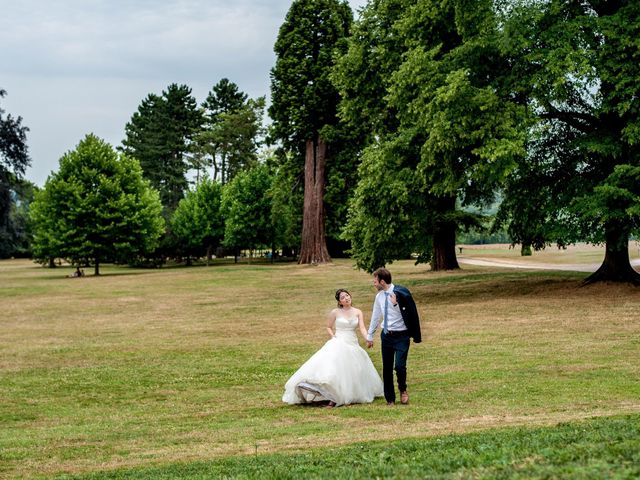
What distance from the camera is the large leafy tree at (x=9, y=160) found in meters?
62.0

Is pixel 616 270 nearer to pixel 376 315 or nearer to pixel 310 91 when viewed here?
pixel 376 315

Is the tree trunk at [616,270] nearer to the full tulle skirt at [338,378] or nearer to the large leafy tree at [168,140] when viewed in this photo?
the full tulle skirt at [338,378]

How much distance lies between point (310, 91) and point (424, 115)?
1360 inches

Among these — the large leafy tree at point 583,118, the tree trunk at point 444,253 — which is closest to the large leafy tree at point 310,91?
the tree trunk at point 444,253

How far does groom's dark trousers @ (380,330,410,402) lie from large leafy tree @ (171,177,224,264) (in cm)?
7081

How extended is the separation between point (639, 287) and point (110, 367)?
18.6 meters

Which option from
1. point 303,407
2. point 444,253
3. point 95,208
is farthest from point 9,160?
point 303,407

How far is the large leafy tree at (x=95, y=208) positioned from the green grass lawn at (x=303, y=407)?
30.4 metres

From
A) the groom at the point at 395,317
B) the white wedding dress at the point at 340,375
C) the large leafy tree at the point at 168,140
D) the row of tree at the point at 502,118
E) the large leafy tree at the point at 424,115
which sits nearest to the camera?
the groom at the point at 395,317

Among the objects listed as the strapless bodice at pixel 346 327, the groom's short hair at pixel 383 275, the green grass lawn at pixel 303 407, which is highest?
the groom's short hair at pixel 383 275

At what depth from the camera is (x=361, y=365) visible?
43.3 feet

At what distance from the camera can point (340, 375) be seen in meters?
12.9

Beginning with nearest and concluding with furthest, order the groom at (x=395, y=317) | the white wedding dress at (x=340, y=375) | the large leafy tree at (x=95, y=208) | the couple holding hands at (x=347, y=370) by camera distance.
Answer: the groom at (x=395, y=317)
the couple holding hands at (x=347, y=370)
the white wedding dress at (x=340, y=375)
the large leafy tree at (x=95, y=208)

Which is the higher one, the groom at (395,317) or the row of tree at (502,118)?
the row of tree at (502,118)
